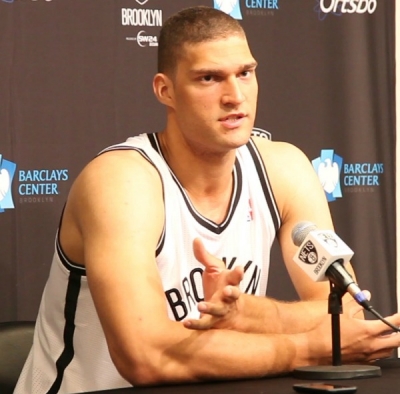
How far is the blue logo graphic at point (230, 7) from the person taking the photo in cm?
365

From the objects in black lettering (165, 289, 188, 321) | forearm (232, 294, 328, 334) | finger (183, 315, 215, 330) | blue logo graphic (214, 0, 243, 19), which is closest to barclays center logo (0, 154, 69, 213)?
blue logo graphic (214, 0, 243, 19)

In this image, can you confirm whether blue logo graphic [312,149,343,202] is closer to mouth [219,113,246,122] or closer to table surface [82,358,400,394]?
mouth [219,113,246,122]

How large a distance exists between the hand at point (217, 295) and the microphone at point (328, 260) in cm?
15

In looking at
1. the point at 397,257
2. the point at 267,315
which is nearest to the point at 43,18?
the point at 267,315

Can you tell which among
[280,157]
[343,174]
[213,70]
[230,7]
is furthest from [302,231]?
[343,174]

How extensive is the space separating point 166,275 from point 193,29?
674 mm

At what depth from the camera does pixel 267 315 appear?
2.19 metres

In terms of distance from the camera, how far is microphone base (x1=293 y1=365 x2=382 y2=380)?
188cm

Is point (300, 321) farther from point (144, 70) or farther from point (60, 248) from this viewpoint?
point (144, 70)

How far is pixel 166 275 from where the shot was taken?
7.90 feet

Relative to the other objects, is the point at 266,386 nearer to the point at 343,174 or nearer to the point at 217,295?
the point at 217,295

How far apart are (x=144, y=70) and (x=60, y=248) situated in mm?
1161

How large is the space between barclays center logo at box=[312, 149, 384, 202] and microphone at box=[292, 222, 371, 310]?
198 cm

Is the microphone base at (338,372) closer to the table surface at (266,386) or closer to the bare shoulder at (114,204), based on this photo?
the table surface at (266,386)
